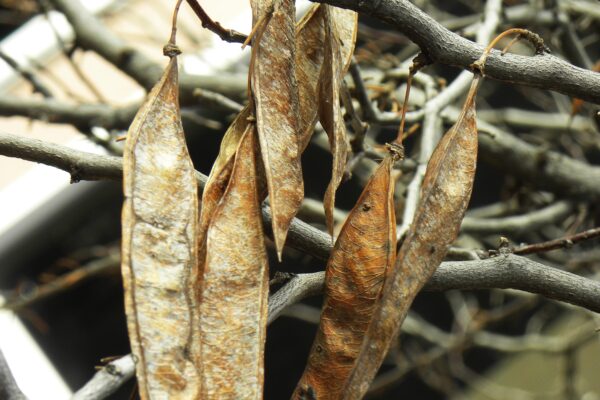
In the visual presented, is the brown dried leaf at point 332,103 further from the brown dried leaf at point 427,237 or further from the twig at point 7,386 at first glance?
the twig at point 7,386

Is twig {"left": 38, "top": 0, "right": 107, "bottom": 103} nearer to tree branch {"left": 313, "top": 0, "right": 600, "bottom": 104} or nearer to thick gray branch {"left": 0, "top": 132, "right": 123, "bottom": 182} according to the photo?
thick gray branch {"left": 0, "top": 132, "right": 123, "bottom": 182}

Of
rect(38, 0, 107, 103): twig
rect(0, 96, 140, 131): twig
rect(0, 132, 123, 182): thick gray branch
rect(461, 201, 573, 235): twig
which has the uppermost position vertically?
rect(461, 201, 573, 235): twig

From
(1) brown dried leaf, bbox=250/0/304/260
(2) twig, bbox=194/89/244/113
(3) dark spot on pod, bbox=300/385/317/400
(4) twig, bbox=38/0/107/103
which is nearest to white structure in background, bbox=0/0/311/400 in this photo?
(4) twig, bbox=38/0/107/103

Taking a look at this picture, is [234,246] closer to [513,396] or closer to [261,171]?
[261,171]

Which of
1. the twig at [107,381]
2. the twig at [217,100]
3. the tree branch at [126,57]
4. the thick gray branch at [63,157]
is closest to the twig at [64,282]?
the tree branch at [126,57]

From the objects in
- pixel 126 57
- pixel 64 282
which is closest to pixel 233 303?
pixel 126 57

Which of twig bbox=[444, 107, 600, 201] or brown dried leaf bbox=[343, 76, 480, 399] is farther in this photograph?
twig bbox=[444, 107, 600, 201]

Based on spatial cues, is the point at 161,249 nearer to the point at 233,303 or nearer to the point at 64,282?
the point at 233,303

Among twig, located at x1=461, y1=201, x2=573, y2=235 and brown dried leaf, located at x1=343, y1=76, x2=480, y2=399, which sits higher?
twig, located at x1=461, y1=201, x2=573, y2=235
